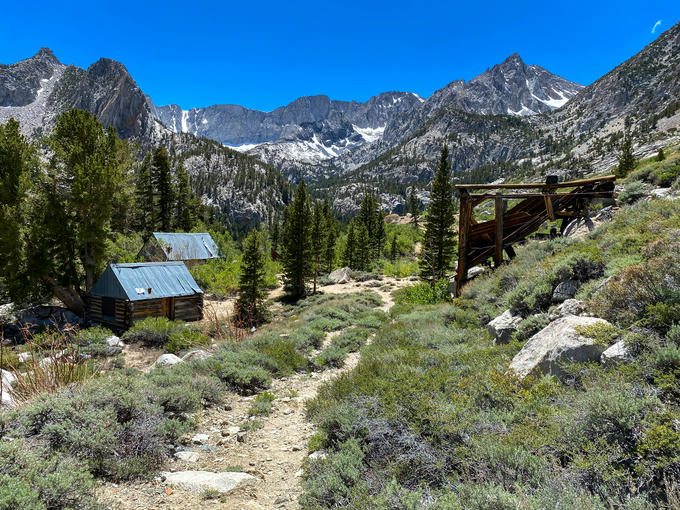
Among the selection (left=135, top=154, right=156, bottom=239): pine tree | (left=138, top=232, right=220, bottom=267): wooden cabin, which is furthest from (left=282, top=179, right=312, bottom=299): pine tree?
(left=135, top=154, right=156, bottom=239): pine tree

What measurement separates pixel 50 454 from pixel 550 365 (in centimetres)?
708

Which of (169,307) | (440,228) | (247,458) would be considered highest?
(440,228)

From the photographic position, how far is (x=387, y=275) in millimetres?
43406

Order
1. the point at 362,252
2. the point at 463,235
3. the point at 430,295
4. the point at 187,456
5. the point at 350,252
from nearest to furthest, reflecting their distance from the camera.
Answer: the point at 187,456
the point at 463,235
the point at 430,295
the point at 362,252
the point at 350,252

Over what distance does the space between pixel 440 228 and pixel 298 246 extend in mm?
14316

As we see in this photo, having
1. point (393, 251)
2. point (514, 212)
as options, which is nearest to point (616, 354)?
point (514, 212)

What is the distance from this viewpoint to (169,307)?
23.7 meters

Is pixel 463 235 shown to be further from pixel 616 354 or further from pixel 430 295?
pixel 616 354

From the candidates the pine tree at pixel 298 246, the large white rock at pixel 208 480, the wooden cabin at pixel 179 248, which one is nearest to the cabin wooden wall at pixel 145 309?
the pine tree at pixel 298 246

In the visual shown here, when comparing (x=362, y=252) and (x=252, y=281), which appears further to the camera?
(x=362, y=252)

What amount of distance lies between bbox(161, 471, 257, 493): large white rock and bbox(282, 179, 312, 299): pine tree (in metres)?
28.3

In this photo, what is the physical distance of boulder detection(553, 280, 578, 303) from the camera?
712cm

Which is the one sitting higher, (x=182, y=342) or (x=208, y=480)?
(x=208, y=480)

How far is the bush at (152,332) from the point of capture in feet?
59.4
